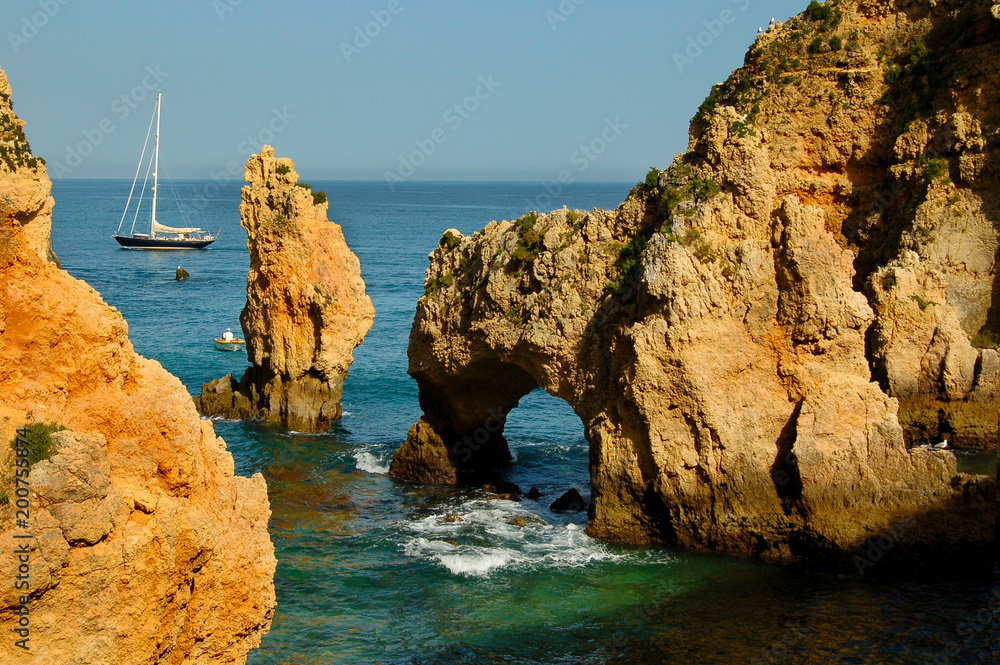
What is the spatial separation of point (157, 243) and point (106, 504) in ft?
355

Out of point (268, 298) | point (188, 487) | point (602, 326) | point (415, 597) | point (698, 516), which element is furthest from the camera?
point (268, 298)

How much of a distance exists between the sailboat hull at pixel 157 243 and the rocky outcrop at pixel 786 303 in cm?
8769

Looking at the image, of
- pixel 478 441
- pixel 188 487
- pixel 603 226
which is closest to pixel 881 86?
pixel 603 226

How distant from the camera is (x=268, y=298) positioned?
129 feet

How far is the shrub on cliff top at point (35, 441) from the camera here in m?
9.70

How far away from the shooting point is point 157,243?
111m

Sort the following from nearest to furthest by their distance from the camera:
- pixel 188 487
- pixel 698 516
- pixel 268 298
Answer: pixel 188 487 → pixel 698 516 → pixel 268 298

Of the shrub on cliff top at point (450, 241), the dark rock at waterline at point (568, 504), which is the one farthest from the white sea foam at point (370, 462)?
the shrub on cliff top at point (450, 241)

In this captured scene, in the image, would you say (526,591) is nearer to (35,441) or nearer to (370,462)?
(370,462)

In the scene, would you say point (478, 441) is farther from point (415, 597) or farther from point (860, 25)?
point (860, 25)

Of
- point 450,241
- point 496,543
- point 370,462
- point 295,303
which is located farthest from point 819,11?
point 295,303

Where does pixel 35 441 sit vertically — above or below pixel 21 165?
below

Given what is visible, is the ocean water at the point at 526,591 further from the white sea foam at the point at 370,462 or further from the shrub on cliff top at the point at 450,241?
the shrub on cliff top at the point at 450,241

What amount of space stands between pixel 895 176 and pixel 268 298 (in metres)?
24.9
